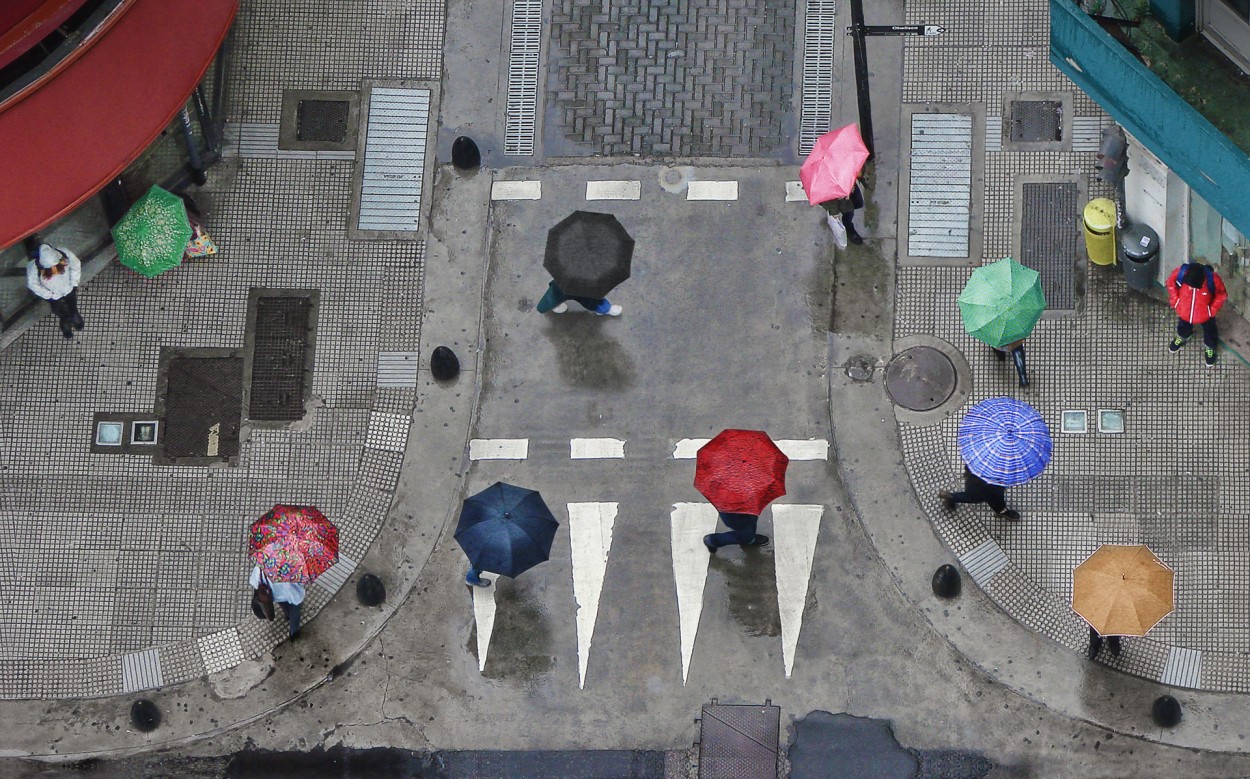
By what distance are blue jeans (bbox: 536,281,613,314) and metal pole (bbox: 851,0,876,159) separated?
485 centimetres

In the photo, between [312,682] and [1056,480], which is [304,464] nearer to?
[312,682]

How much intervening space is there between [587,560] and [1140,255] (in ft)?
32.1

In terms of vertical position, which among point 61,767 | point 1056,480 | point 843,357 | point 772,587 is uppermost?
point 843,357

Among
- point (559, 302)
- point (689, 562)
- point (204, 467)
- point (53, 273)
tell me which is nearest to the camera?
point (53, 273)

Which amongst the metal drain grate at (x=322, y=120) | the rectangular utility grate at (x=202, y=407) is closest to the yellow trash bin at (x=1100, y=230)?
the metal drain grate at (x=322, y=120)

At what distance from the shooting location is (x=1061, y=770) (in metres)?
25.3

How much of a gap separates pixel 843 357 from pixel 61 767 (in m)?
13.9

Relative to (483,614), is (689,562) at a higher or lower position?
higher

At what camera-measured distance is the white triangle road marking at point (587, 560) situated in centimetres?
2622

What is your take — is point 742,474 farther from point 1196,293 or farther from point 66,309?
point 66,309

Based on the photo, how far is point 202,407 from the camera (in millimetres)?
27469

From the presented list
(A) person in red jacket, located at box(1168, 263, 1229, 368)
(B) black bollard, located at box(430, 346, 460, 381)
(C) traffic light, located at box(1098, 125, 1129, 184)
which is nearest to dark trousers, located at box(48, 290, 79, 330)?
(B) black bollard, located at box(430, 346, 460, 381)

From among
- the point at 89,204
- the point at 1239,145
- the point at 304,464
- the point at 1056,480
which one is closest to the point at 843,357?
the point at 1056,480

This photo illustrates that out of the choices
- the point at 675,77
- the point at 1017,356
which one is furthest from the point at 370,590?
the point at 1017,356
